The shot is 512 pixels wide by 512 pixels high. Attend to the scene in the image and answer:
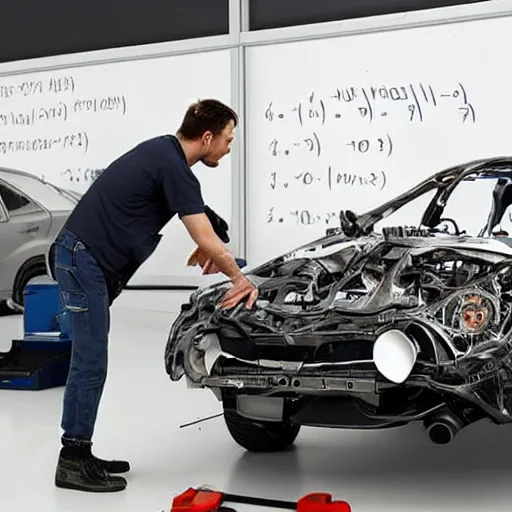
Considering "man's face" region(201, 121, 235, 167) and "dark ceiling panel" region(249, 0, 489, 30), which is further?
"dark ceiling panel" region(249, 0, 489, 30)

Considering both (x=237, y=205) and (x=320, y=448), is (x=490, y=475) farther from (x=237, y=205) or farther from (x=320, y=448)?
(x=237, y=205)

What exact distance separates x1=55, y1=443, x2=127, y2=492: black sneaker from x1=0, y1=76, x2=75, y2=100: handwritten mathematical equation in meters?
6.53

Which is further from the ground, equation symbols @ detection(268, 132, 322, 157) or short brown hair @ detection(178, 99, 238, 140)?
equation symbols @ detection(268, 132, 322, 157)

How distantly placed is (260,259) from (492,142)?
2.28 meters

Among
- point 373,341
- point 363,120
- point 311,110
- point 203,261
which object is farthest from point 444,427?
point 311,110

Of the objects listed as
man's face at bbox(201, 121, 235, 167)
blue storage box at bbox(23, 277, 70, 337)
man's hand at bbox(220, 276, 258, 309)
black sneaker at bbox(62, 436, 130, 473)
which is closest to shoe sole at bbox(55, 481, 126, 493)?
black sneaker at bbox(62, 436, 130, 473)

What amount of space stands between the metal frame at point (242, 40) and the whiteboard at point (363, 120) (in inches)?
2.3

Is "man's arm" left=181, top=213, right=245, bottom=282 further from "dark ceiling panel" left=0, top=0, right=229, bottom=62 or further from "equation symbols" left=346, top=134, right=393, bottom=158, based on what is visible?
"dark ceiling panel" left=0, top=0, right=229, bottom=62

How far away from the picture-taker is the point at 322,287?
138 inches

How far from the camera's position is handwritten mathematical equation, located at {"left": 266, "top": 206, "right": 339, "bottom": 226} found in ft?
25.5

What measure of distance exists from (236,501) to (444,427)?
753mm

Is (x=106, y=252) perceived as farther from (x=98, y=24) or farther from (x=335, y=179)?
(x=98, y=24)

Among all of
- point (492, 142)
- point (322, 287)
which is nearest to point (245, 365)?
point (322, 287)

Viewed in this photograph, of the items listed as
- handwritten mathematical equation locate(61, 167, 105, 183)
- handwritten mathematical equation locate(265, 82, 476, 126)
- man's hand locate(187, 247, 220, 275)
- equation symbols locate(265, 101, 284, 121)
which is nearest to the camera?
man's hand locate(187, 247, 220, 275)
